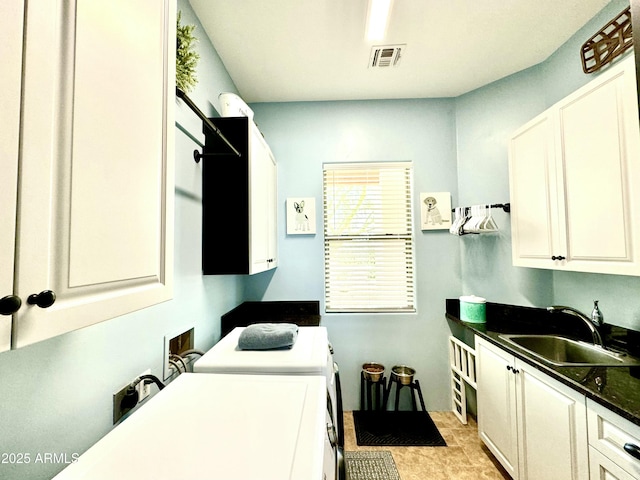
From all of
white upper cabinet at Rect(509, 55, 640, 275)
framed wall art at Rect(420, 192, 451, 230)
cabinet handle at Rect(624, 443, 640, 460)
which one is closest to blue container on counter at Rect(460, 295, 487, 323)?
white upper cabinet at Rect(509, 55, 640, 275)

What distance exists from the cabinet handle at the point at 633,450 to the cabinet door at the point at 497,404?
0.67 m

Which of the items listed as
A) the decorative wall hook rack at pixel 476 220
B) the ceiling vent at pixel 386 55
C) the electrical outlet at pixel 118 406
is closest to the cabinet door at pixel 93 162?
the electrical outlet at pixel 118 406

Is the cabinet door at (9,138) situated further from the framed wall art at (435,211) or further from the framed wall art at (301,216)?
the framed wall art at (435,211)

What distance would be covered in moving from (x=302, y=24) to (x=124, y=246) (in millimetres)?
1863

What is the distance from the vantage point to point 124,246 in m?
0.63

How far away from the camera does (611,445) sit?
1.10 metres

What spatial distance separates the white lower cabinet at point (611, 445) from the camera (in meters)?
1.00

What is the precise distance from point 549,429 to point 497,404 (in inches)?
17.4

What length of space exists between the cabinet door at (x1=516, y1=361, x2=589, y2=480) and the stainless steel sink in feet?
0.67

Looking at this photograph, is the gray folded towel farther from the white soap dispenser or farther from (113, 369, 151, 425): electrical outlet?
the white soap dispenser

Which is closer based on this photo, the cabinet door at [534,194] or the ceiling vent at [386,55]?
the cabinet door at [534,194]

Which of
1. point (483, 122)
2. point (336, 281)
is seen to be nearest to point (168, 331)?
point (336, 281)

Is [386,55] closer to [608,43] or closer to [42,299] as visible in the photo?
[608,43]

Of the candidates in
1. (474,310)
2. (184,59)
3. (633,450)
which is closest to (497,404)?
(474,310)
